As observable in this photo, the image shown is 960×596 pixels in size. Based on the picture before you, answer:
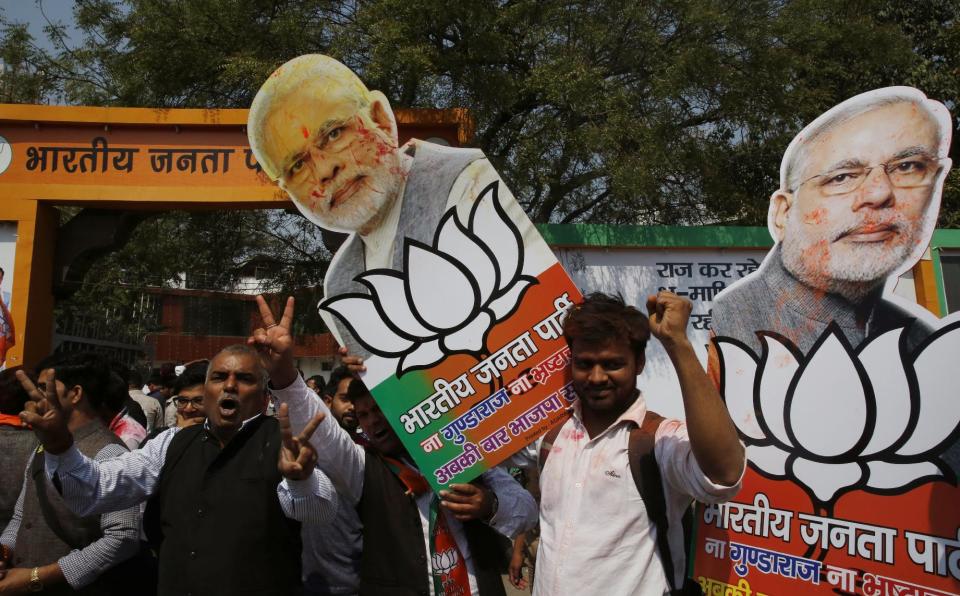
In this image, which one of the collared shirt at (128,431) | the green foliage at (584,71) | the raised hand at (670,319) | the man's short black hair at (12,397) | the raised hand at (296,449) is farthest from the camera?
the green foliage at (584,71)

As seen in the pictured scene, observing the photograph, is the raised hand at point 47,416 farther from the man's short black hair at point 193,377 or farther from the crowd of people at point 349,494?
the man's short black hair at point 193,377

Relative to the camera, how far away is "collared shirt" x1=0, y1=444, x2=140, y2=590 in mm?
2457

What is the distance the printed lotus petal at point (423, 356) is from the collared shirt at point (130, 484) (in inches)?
16.4

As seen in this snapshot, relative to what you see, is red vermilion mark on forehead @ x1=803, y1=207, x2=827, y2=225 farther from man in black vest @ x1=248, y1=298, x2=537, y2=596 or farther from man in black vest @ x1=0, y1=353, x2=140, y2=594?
man in black vest @ x1=0, y1=353, x2=140, y2=594

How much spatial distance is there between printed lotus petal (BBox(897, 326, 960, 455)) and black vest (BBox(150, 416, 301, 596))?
6.29 ft

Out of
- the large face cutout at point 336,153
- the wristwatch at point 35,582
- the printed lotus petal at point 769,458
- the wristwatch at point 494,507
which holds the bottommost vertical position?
the wristwatch at point 35,582

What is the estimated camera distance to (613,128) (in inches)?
227

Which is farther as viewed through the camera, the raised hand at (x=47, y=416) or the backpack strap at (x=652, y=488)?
the raised hand at (x=47, y=416)

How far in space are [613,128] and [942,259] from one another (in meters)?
2.42

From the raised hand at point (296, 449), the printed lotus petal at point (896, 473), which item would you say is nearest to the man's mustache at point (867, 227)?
the printed lotus petal at point (896, 473)

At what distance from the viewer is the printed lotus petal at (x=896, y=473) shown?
231 cm

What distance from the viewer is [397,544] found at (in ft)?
7.28

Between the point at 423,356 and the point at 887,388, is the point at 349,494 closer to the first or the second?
the point at 423,356

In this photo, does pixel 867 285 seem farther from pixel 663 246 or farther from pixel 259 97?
pixel 663 246
